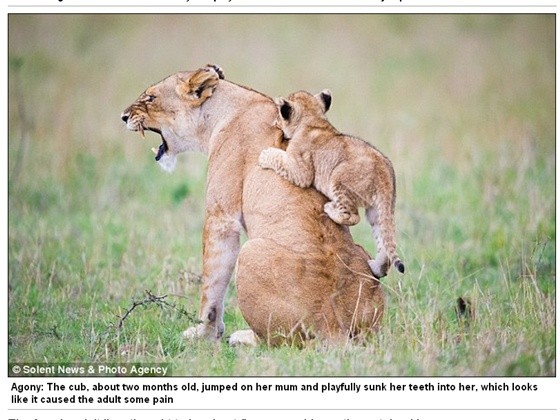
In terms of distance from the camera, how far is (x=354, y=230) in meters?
12.6

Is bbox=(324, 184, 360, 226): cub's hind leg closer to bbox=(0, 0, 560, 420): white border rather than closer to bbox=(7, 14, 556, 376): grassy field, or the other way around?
bbox=(7, 14, 556, 376): grassy field

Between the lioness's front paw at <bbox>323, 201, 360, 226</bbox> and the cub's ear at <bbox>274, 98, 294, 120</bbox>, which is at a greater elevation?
the cub's ear at <bbox>274, 98, 294, 120</bbox>

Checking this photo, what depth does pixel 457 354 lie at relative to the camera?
25.9 ft

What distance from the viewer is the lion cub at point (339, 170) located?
828cm

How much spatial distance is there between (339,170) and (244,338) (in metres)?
1.56

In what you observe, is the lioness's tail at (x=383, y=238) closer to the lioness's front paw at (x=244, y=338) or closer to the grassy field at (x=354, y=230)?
the grassy field at (x=354, y=230)

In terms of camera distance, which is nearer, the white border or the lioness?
the white border

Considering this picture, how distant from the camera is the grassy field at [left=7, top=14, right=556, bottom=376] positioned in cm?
842

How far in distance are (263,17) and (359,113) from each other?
5283mm

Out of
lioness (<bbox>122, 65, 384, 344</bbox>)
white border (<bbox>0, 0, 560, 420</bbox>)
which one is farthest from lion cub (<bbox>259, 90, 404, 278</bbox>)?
white border (<bbox>0, 0, 560, 420</bbox>)

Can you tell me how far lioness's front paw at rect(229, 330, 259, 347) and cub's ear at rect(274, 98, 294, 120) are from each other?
1787 mm
